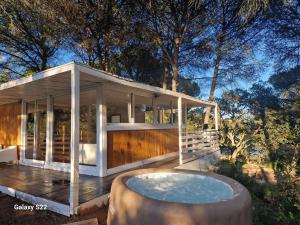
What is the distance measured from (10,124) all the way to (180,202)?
7860mm

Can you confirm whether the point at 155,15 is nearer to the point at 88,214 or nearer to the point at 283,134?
the point at 283,134

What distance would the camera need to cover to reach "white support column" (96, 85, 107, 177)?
18.9 feet

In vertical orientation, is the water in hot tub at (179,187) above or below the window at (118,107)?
below

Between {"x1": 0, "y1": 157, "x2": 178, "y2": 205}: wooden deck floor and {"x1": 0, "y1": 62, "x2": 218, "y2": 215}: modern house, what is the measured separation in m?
0.13

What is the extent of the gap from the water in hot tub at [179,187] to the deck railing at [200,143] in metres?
4.45

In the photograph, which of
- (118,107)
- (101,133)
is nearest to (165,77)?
(118,107)

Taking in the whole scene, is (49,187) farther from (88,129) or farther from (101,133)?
(88,129)

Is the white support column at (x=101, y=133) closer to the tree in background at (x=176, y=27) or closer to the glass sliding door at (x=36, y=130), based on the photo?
the glass sliding door at (x=36, y=130)

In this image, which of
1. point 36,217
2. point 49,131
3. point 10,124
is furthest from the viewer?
point 10,124

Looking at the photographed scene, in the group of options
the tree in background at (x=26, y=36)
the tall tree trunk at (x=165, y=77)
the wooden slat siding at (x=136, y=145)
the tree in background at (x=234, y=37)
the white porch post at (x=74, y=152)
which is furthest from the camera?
the tall tree trunk at (x=165, y=77)

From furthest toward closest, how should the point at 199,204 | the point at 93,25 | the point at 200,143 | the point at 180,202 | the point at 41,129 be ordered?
the point at 200,143 < the point at 93,25 < the point at 41,129 < the point at 180,202 < the point at 199,204

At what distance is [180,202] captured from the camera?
2750 millimetres

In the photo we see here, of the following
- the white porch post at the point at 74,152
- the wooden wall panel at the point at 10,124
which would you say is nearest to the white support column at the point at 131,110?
the white porch post at the point at 74,152

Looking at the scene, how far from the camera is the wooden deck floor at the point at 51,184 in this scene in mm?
4309
